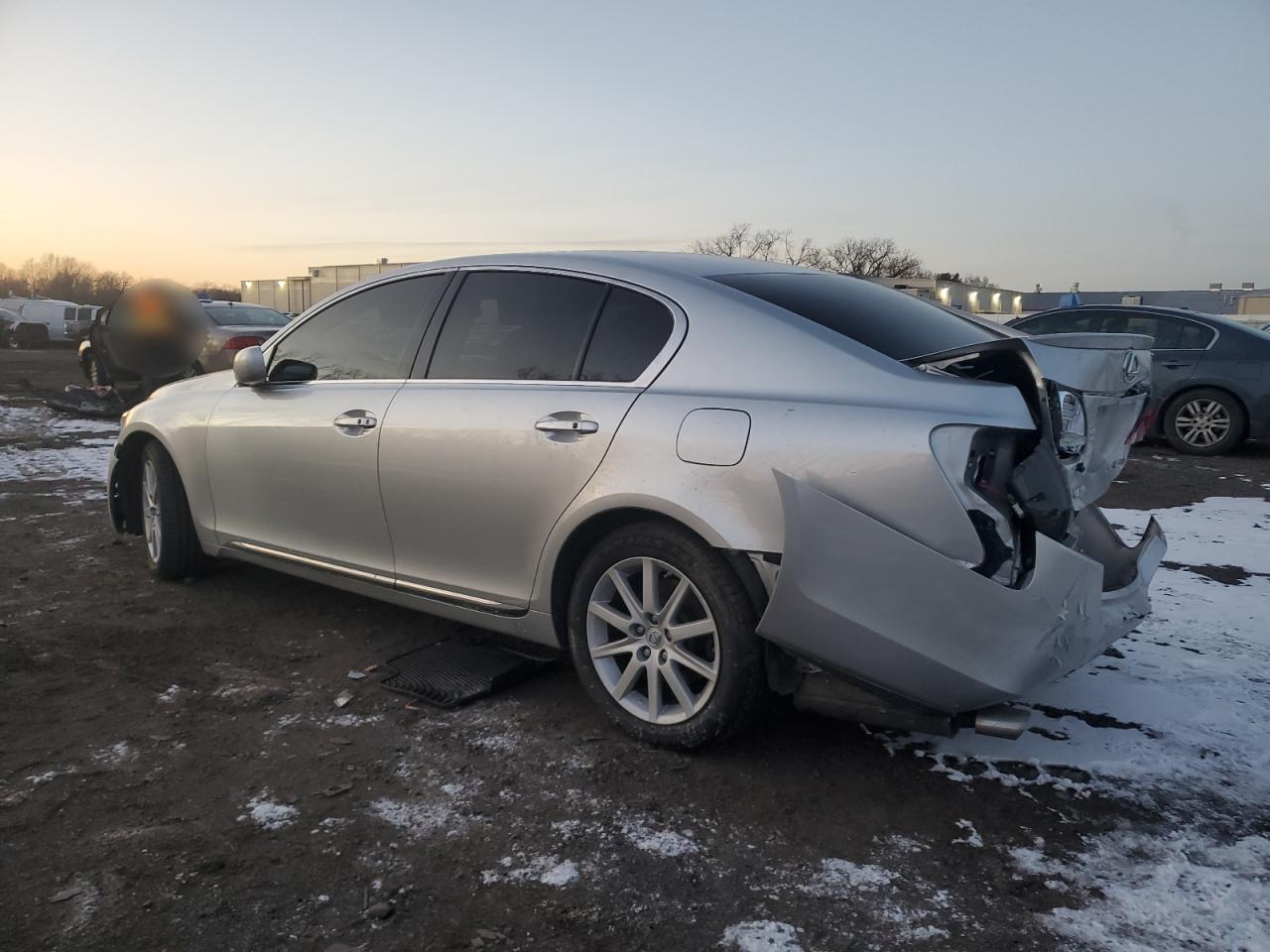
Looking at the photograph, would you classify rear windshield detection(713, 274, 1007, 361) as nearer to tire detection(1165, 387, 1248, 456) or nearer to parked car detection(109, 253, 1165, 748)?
parked car detection(109, 253, 1165, 748)

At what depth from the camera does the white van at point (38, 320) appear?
32.1m

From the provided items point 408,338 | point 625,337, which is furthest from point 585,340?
point 408,338

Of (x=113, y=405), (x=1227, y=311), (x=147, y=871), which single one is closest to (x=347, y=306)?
(x=147, y=871)

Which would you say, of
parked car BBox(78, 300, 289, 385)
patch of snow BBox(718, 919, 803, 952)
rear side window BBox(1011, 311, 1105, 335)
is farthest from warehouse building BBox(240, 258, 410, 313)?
patch of snow BBox(718, 919, 803, 952)

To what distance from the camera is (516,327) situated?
3541mm

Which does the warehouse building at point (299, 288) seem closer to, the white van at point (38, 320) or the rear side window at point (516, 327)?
the white van at point (38, 320)

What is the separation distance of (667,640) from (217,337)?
1017 centimetres

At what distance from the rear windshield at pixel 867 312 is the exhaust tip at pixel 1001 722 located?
1.04 meters

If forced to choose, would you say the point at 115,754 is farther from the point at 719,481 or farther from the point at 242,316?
the point at 242,316

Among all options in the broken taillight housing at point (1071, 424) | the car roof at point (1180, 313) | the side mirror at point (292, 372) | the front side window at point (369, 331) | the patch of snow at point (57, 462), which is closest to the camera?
the broken taillight housing at point (1071, 424)

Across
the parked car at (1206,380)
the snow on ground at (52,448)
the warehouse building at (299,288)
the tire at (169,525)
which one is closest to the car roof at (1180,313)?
the parked car at (1206,380)

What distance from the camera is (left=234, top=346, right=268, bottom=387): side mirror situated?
13.9ft

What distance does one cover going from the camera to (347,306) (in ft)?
13.9

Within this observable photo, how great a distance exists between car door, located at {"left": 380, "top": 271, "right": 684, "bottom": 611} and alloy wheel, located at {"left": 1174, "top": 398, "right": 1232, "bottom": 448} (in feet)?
28.1
